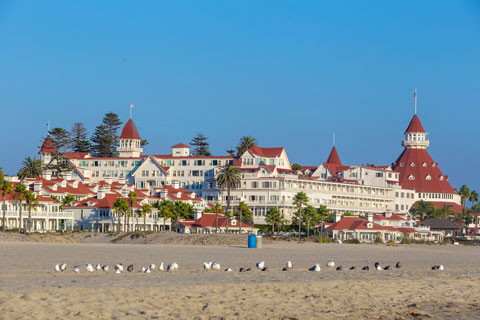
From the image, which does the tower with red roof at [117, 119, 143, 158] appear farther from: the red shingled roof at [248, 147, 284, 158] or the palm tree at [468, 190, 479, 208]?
the palm tree at [468, 190, 479, 208]

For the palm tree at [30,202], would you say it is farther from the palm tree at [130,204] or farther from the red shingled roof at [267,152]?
the red shingled roof at [267,152]

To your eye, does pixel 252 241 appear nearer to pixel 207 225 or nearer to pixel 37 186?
pixel 207 225

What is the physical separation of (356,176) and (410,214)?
10.4m

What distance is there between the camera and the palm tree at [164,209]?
93.7 m

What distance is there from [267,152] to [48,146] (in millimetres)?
40637

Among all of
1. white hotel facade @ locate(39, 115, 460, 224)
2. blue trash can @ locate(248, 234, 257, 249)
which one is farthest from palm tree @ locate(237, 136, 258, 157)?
blue trash can @ locate(248, 234, 257, 249)

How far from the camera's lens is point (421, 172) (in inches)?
5615

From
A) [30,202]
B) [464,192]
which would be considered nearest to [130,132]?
[30,202]

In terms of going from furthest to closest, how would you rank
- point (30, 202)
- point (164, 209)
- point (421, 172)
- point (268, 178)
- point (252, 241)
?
point (421, 172) < point (268, 178) < point (164, 209) < point (30, 202) < point (252, 241)

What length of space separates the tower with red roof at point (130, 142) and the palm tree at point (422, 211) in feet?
157

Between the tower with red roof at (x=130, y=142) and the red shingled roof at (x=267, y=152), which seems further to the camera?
the tower with red roof at (x=130, y=142)

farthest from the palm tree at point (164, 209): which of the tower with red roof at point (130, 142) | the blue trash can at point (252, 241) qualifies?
the tower with red roof at point (130, 142)

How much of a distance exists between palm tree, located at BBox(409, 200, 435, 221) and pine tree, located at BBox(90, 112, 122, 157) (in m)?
60.2

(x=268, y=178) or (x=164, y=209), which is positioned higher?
(x=268, y=178)
